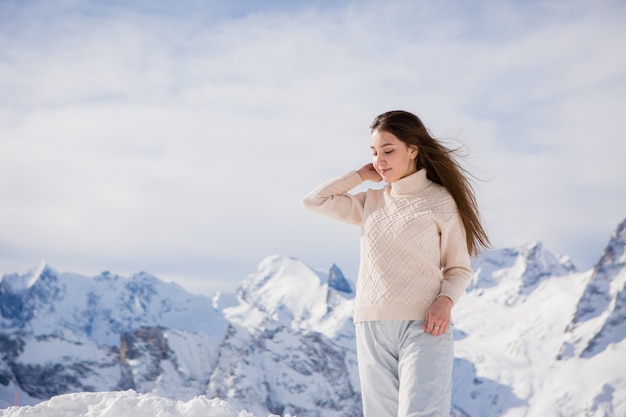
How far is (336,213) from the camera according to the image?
6.38 meters

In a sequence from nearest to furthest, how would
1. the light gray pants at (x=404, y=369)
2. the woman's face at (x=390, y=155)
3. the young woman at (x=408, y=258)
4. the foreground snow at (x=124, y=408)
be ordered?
the light gray pants at (x=404, y=369) → the young woman at (x=408, y=258) → the woman's face at (x=390, y=155) → the foreground snow at (x=124, y=408)

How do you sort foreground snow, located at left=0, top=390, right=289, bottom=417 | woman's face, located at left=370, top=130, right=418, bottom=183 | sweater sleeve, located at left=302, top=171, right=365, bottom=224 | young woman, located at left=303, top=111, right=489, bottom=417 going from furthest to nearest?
1. sweater sleeve, located at left=302, top=171, right=365, bottom=224
2. foreground snow, located at left=0, top=390, right=289, bottom=417
3. woman's face, located at left=370, top=130, right=418, bottom=183
4. young woman, located at left=303, top=111, right=489, bottom=417

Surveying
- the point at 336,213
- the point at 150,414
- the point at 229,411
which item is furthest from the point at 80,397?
the point at 336,213

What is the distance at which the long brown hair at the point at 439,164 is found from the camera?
597 centimetres

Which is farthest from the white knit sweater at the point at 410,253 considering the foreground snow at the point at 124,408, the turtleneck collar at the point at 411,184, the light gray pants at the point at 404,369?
the foreground snow at the point at 124,408

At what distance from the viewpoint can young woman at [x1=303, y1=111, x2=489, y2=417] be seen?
17.6 feet

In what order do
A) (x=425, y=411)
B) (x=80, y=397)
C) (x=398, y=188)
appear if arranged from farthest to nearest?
(x=80, y=397), (x=398, y=188), (x=425, y=411)

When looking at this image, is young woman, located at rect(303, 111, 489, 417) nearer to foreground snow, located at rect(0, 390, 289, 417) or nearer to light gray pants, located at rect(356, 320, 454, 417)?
light gray pants, located at rect(356, 320, 454, 417)

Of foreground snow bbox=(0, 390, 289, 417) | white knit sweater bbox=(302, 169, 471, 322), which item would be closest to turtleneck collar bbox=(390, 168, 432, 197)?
white knit sweater bbox=(302, 169, 471, 322)

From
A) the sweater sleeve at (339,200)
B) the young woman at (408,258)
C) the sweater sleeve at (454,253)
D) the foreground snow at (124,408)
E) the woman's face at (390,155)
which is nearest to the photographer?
the young woman at (408,258)

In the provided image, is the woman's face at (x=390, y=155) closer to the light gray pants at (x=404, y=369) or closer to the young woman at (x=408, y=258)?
the young woman at (x=408, y=258)

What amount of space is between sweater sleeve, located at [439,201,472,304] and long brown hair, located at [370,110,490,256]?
0.12 m

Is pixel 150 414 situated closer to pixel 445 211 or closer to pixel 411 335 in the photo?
pixel 411 335

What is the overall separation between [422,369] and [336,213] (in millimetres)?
1630
